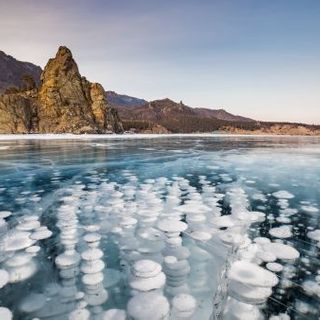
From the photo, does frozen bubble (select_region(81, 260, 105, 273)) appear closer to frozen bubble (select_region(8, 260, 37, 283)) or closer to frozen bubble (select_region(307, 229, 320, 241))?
frozen bubble (select_region(8, 260, 37, 283))

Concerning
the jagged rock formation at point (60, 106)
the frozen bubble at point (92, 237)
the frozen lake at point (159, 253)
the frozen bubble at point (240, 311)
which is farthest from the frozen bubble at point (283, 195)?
the jagged rock formation at point (60, 106)

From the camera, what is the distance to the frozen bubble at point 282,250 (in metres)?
4.15

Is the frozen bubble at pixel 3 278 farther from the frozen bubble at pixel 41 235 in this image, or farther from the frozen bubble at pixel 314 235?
the frozen bubble at pixel 314 235

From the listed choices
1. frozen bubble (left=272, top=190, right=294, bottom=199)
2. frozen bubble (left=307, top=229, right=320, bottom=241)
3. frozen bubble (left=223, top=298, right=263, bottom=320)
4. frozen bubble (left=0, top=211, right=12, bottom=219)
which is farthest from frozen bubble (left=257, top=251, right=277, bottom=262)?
frozen bubble (left=0, top=211, right=12, bottom=219)

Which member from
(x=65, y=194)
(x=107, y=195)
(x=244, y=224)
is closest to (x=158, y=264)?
(x=244, y=224)

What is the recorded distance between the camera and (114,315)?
2832mm

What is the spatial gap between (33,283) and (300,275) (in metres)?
2.83

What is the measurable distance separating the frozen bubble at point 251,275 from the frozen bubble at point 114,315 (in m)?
1.31

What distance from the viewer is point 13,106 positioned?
8031 centimetres

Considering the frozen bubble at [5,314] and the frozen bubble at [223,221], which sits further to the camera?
the frozen bubble at [223,221]

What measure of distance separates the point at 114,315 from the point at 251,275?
1610 millimetres

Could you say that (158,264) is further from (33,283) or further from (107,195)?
(107,195)

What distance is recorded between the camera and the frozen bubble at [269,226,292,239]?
4.87m

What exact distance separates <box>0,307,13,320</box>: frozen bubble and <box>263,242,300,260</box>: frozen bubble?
3.04m
